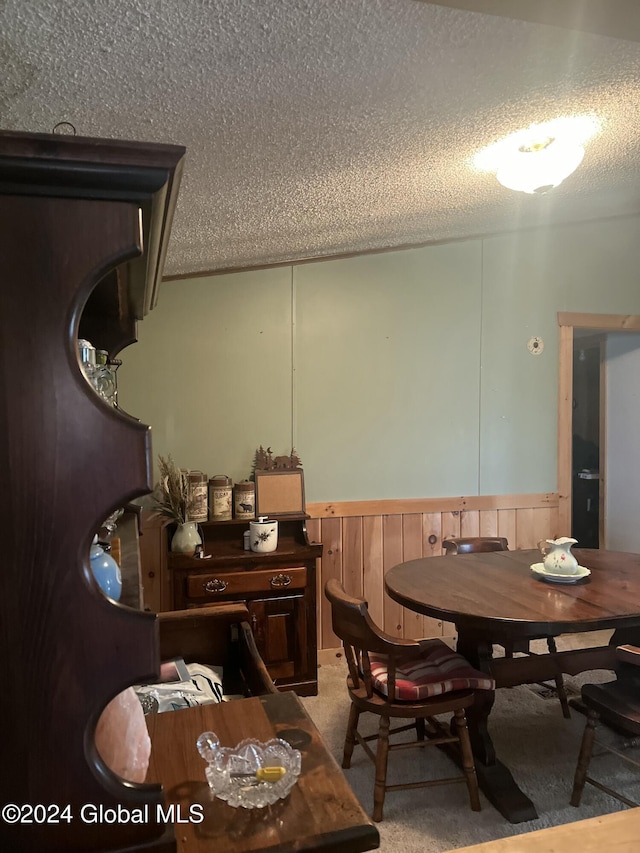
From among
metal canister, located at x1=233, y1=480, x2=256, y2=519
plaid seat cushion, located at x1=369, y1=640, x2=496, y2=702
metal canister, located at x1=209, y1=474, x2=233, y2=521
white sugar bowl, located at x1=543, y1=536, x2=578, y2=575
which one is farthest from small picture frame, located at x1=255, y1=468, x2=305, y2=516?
white sugar bowl, located at x1=543, y1=536, x2=578, y2=575

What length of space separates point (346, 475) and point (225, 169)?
7.11 feet

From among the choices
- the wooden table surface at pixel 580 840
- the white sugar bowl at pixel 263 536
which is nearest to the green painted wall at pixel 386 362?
the white sugar bowl at pixel 263 536

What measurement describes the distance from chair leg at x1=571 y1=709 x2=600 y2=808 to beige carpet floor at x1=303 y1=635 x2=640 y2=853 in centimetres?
4

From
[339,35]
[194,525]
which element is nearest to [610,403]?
[194,525]

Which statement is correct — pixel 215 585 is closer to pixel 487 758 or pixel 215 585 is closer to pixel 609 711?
pixel 487 758

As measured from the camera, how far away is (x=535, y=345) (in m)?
4.01

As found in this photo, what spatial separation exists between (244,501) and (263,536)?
27 centimetres

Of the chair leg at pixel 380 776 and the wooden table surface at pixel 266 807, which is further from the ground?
the wooden table surface at pixel 266 807

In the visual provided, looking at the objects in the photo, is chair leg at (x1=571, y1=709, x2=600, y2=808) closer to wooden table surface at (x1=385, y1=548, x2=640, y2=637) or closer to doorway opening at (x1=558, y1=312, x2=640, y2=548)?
wooden table surface at (x1=385, y1=548, x2=640, y2=637)

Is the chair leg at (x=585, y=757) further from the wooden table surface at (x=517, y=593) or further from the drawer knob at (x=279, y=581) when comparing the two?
the drawer knob at (x=279, y=581)

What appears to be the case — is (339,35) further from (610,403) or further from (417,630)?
(610,403)

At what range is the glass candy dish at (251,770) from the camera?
925 mm

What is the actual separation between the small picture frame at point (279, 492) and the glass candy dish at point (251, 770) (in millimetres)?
2381

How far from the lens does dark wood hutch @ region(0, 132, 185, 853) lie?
0.63 m
